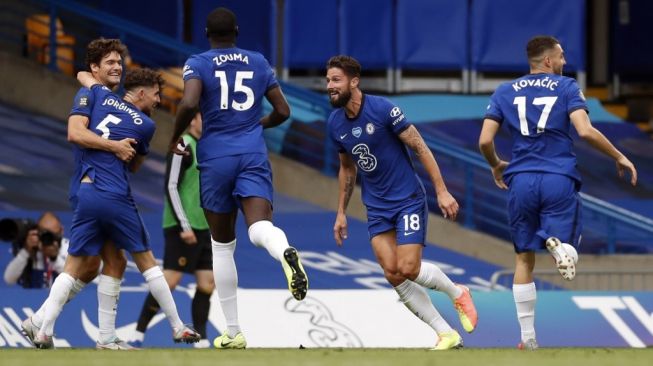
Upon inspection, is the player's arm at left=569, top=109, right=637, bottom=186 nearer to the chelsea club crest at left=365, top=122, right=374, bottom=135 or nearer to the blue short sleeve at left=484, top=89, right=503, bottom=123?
the blue short sleeve at left=484, top=89, right=503, bottom=123

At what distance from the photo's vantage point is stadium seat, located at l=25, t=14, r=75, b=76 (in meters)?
19.1

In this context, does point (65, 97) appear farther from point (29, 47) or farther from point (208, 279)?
point (208, 279)

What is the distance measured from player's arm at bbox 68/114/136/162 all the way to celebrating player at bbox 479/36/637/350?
2261 mm

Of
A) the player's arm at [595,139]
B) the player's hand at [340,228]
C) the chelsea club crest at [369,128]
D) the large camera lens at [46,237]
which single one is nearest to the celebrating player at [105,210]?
the player's hand at [340,228]

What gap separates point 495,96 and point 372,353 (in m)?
2.22

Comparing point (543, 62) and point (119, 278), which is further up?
point (543, 62)

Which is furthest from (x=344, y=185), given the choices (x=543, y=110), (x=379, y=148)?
(x=543, y=110)

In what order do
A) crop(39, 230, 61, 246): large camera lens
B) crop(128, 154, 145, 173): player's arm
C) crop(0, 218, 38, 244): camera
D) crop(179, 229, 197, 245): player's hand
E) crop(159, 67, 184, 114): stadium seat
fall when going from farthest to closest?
crop(159, 67, 184, 114): stadium seat < crop(0, 218, 38, 244): camera < crop(39, 230, 61, 246): large camera lens < crop(179, 229, 197, 245): player's hand < crop(128, 154, 145, 173): player's arm

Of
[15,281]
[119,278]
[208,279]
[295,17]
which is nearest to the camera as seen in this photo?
[119,278]

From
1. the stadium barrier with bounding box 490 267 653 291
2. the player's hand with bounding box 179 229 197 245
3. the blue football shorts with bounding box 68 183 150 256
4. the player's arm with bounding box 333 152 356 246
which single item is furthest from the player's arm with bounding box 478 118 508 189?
the stadium barrier with bounding box 490 267 653 291

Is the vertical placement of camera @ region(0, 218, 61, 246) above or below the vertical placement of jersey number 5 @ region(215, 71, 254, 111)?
below

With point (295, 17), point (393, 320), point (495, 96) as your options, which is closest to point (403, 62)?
point (295, 17)

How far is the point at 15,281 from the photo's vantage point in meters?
14.4

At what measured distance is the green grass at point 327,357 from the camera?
25.7 ft
